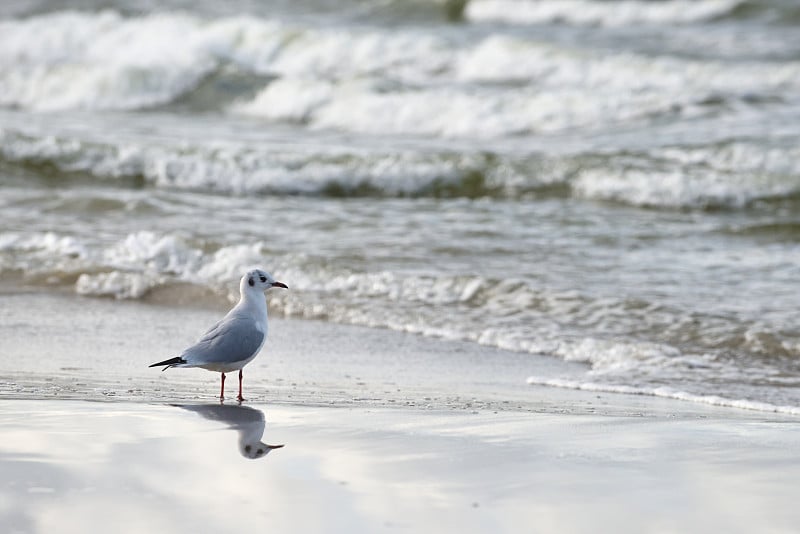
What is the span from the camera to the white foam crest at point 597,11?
18.9m

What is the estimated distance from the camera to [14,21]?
22.2 meters

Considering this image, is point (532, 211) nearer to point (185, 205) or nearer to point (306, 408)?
point (185, 205)

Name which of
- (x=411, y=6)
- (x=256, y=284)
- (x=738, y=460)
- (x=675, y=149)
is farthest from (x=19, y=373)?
(x=411, y=6)

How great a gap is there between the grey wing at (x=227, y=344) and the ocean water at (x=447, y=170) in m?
1.30

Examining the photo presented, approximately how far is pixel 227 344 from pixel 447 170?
22.8 feet

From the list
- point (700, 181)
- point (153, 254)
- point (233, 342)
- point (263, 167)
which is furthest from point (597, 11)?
point (233, 342)

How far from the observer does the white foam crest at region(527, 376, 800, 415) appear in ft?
16.6

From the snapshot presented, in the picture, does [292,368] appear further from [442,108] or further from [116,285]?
[442,108]

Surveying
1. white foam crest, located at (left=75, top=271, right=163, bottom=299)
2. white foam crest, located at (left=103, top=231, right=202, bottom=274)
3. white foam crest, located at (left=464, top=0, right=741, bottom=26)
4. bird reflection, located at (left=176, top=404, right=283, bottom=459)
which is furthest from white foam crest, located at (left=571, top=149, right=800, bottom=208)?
white foam crest, located at (left=464, top=0, right=741, bottom=26)

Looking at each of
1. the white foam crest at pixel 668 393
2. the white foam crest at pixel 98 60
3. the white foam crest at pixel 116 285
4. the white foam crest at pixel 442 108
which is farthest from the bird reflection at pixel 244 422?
the white foam crest at pixel 98 60

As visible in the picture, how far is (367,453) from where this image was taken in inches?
153

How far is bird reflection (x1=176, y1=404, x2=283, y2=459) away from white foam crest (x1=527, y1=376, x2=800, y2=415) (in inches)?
57.4

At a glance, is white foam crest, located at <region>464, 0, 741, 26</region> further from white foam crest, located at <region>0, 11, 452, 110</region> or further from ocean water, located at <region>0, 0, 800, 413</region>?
white foam crest, located at <region>0, 11, 452, 110</region>

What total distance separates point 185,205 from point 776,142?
5.11m
